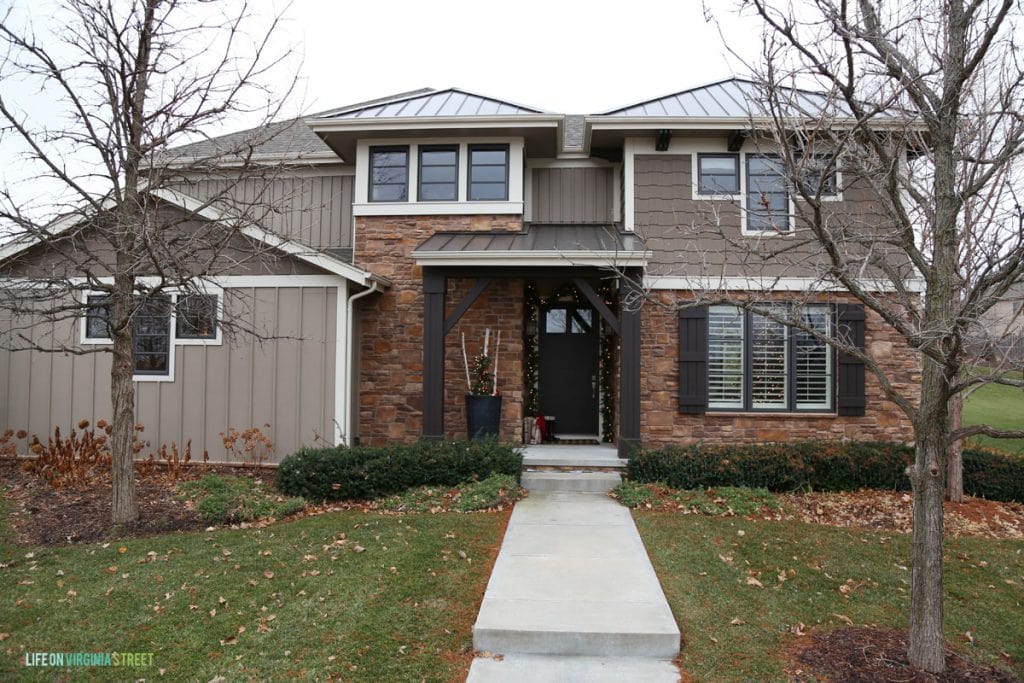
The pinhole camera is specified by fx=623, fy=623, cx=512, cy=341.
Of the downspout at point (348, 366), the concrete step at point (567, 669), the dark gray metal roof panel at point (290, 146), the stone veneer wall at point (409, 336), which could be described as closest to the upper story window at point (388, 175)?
the stone veneer wall at point (409, 336)

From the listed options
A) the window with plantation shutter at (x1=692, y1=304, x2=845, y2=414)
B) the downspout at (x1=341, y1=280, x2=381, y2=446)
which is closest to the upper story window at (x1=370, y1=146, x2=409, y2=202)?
the downspout at (x1=341, y1=280, x2=381, y2=446)

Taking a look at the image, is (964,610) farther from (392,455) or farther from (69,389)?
(69,389)

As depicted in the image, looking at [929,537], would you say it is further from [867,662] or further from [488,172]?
[488,172]

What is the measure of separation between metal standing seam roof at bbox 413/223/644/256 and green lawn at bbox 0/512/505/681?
3.70 metres

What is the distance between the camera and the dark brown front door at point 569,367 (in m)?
9.99

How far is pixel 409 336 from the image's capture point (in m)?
9.09

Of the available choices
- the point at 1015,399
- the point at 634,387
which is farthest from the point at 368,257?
the point at 1015,399

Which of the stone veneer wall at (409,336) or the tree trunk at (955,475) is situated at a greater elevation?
the stone veneer wall at (409,336)

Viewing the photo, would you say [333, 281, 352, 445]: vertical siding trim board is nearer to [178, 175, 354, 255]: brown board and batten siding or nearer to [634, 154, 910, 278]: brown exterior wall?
[178, 175, 354, 255]: brown board and batten siding

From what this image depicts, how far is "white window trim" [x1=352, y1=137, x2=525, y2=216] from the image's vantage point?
902 cm

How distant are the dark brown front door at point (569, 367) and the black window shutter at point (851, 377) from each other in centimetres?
349

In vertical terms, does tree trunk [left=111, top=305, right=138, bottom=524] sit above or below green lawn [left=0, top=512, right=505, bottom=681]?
above

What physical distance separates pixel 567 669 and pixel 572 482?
149 inches

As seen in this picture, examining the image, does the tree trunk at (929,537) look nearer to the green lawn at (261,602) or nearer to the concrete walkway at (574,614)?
the concrete walkway at (574,614)
